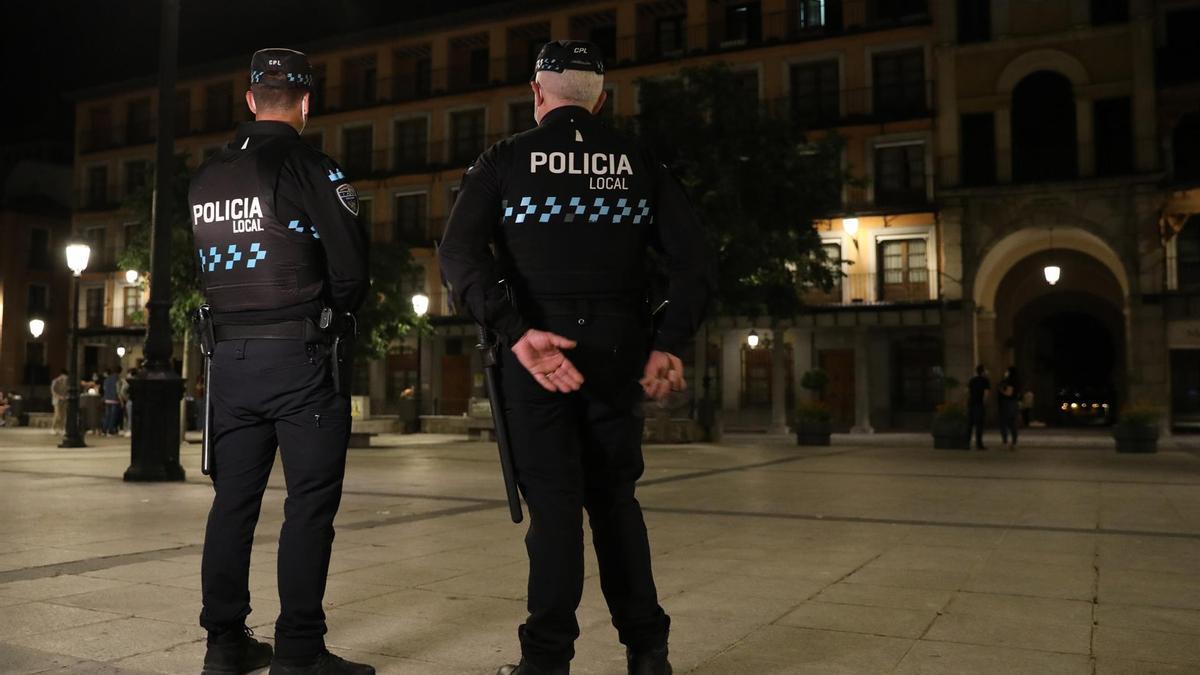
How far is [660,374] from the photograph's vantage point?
2943mm

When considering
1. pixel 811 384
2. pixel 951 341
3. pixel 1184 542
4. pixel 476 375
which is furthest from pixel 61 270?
pixel 1184 542

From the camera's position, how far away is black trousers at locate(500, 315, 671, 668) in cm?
A: 282

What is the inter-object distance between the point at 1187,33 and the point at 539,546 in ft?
96.3

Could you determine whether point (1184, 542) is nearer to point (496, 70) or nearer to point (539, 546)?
point (539, 546)

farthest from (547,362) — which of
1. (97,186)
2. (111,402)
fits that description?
(97,186)

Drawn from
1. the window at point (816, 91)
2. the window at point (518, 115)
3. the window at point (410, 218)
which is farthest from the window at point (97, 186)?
the window at point (816, 91)

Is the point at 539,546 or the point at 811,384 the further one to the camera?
the point at 811,384

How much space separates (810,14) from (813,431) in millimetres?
16515

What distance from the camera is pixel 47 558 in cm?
549

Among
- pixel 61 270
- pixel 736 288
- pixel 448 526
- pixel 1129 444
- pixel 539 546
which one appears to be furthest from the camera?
pixel 61 270

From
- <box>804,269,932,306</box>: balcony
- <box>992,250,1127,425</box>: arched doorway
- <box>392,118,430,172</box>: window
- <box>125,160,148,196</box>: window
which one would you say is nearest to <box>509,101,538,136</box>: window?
<box>392,118,430,172</box>: window

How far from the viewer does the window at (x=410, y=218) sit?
122 feet

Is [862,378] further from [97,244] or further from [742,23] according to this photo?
[97,244]

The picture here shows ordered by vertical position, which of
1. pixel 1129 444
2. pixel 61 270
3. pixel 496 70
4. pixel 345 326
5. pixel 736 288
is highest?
pixel 496 70
